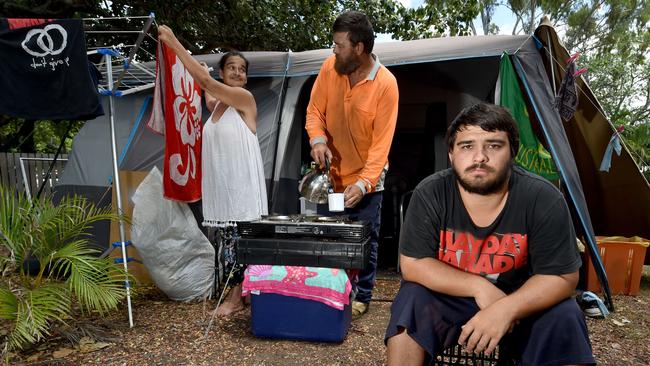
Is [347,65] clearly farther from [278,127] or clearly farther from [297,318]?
[278,127]

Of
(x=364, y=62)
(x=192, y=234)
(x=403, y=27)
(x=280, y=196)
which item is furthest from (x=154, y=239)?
(x=403, y=27)

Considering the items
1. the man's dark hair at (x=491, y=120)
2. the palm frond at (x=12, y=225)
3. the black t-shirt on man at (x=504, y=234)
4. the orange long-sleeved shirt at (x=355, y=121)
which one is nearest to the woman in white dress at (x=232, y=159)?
the orange long-sleeved shirt at (x=355, y=121)

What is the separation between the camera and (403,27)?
8781 mm

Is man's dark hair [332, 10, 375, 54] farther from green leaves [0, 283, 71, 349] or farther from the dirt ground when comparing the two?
green leaves [0, 283, 71, 349]

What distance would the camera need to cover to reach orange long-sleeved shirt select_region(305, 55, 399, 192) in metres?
2.55

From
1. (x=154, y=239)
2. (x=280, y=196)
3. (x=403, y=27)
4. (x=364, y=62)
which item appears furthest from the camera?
(x=403, y=27)

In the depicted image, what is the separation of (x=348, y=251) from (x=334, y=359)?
0.60 m

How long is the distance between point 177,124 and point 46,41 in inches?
34.0

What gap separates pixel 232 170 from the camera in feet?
9.32

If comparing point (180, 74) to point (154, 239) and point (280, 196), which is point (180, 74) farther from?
point (280, 196)

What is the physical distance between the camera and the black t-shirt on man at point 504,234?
142 cm

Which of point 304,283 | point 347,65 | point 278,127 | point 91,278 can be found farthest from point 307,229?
point 278,127

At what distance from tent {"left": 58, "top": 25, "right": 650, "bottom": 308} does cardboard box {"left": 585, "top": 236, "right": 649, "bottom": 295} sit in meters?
0.46

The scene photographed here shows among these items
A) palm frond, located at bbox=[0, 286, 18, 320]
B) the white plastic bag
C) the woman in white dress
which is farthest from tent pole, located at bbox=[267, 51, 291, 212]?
palm frond, located at bbox=[0, 286, 18, 320]
